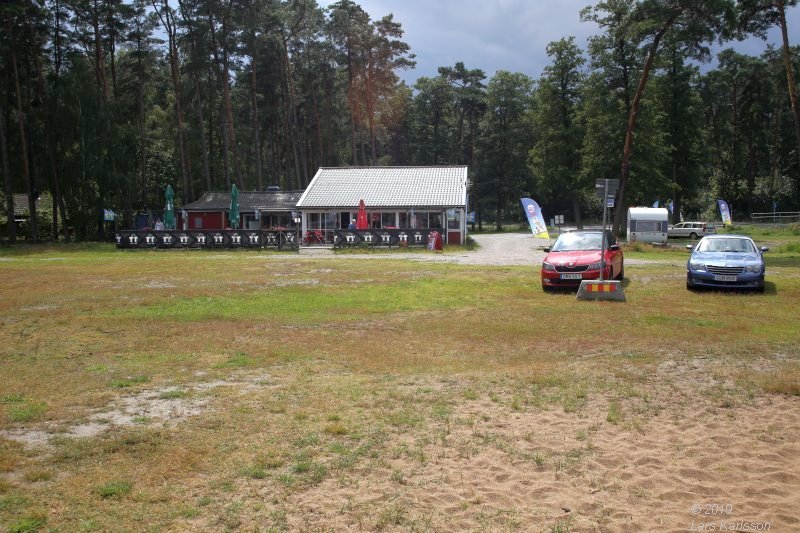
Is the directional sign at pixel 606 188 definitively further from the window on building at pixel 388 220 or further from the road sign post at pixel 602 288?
the window on building at pixel 388 220

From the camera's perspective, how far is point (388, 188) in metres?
44.7

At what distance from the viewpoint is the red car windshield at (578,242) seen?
16328 mm

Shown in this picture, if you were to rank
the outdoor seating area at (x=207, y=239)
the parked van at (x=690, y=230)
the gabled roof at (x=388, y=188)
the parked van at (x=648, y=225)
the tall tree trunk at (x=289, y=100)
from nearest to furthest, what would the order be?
the outdoor seating area at (x=207, y=239), the parked van at (x=648, y=225), the gabled roof at (x=388, y=188), the parked van at (x=690, y=230), the tall tree trunk at (x=289, y=100)

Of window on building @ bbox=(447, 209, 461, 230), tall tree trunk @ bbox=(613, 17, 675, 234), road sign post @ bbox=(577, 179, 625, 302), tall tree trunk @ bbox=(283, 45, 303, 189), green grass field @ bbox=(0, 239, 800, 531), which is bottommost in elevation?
green grass field @ bbox=(0, 239, 800, 531)

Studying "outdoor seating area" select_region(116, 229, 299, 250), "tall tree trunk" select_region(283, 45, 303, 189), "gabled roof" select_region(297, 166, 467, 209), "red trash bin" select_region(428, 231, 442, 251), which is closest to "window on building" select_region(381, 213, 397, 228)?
"gabled roof" select_region(297, 166, 467, 209)

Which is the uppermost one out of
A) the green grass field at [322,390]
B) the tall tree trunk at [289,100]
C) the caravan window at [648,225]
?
the tall tree trunk at [289,100]

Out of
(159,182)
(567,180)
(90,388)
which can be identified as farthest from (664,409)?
(159,182)

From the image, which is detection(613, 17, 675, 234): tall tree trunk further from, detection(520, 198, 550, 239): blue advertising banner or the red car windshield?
the red car windshield

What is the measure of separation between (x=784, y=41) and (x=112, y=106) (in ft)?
141

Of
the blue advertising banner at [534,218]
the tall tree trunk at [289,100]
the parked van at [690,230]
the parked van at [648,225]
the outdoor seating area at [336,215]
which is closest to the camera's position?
the blue advertising banner at [534,218]

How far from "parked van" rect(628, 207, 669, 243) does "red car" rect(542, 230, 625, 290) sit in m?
24.0

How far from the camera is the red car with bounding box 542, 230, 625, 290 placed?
15094 mm

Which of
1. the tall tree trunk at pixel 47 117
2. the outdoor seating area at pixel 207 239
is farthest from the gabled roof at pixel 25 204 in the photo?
the outdoor seating area at pixel 207 239

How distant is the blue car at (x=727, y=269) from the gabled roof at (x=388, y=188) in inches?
1045
